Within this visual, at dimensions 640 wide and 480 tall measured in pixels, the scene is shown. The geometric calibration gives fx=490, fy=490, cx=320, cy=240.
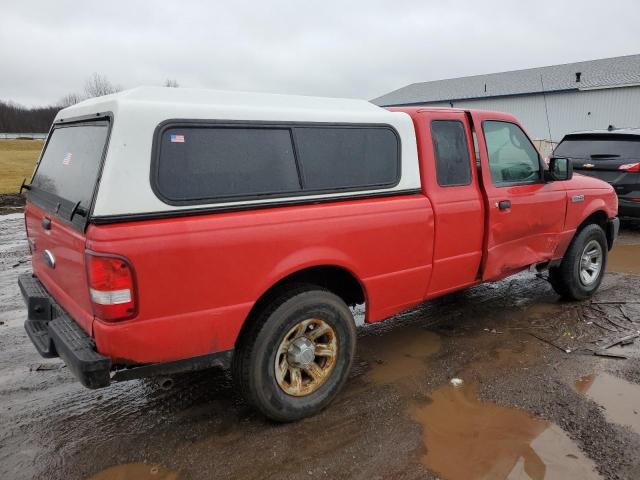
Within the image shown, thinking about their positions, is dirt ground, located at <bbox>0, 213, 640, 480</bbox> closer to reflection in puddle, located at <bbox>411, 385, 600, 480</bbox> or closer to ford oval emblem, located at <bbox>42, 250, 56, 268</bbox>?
reflection in puddle, located at <bbox>411, 385, 600, 480</bbox>

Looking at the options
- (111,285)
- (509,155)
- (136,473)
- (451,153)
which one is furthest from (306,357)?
(509,155)

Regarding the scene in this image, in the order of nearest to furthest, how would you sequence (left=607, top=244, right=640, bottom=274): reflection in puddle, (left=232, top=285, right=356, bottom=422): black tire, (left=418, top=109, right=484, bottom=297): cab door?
1. (left=232, top=285, right=356, bottom=422): black tire
2. (left=418, top=109, right=484, bottom=297): cab door
3. (left=607, top=244, right=640, bottom=274): reflection in puddle

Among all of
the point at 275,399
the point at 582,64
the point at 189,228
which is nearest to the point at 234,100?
the point at 189,228

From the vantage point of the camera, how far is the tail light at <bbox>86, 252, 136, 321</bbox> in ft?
7.89

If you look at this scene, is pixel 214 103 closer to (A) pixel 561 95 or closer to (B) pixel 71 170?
(B) pixel 71 170

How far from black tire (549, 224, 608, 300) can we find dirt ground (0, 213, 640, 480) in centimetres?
64

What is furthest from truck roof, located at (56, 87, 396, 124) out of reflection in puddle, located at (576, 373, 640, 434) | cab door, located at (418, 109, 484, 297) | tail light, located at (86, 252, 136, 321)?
reflection in puddle, located at (576, 373, 640, 434)

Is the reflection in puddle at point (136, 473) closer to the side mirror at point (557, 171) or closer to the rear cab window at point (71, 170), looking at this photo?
the rear cab window at point (71, 170)

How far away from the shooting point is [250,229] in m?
2.78

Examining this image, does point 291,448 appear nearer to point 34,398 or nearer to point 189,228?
point 189,228

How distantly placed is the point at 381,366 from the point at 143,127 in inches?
101

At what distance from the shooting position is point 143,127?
8.30 ft

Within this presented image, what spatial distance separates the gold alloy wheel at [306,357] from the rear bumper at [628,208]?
23.4 feet

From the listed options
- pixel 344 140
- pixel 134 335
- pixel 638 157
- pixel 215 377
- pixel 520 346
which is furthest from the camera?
pixel 638 157
